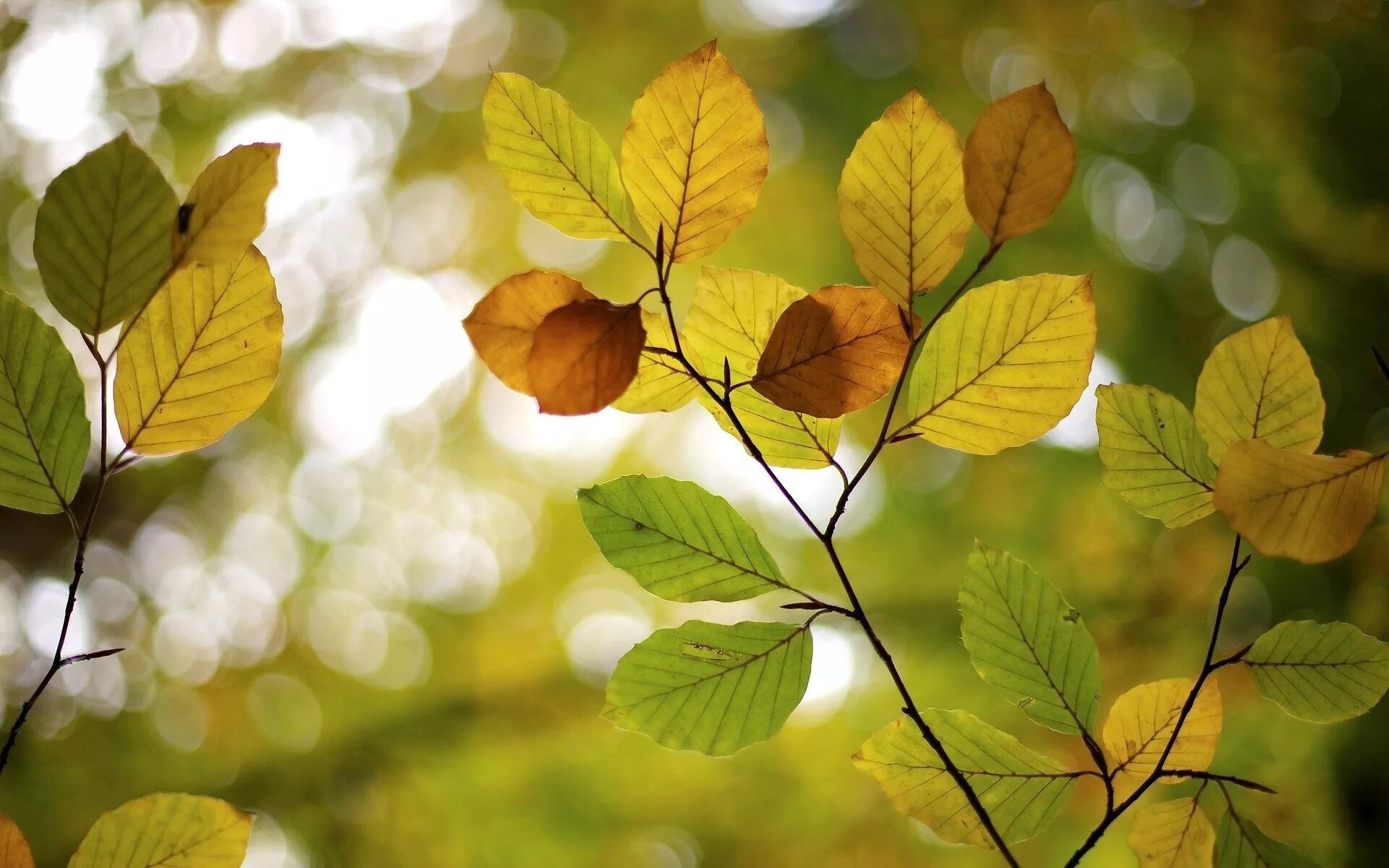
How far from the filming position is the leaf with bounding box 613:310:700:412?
29 cm

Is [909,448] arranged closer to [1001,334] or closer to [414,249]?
[414,249]

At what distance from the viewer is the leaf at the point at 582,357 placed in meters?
0.24

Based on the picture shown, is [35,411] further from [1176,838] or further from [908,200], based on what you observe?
[1176,838]

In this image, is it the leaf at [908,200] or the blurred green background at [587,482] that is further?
the blurred green background at [587,482]

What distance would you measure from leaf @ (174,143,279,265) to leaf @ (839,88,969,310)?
0.19m

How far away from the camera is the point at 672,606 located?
6.03 ft

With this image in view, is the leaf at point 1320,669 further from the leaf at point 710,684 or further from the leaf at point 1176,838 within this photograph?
the leaf at point 710,684

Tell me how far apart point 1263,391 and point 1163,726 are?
0.13 metres

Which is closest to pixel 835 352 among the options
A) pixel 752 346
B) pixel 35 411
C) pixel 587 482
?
pixel 752 346

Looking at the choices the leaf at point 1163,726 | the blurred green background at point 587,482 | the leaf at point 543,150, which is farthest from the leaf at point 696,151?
the blurred green background at point 587,482

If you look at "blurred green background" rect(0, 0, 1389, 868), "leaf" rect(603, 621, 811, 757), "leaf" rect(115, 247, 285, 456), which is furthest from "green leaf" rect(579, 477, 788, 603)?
"blurred green background" rect(0, 0, 1389, 868)

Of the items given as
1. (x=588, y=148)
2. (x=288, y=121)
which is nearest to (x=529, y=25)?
(x=288, y=121)

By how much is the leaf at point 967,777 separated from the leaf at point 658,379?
15 centimetres

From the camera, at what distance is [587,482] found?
1923 millimetres
